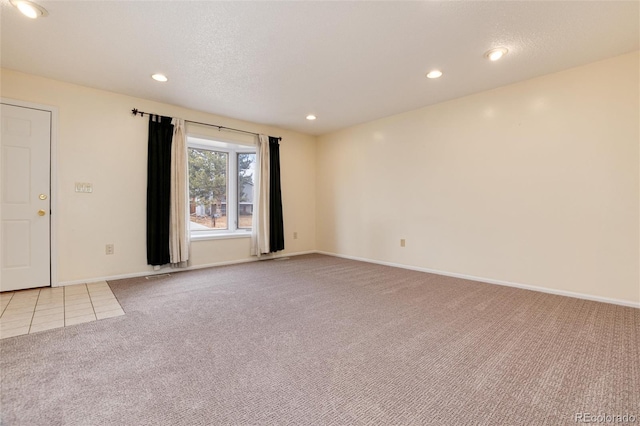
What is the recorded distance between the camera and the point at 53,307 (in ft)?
8.96

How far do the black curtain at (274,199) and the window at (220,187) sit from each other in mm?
350

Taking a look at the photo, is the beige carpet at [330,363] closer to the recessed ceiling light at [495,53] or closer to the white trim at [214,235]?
the white trim at [214,235]

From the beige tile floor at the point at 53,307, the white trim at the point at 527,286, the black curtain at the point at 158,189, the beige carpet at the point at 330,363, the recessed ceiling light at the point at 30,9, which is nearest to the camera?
the beige carpet at the point at 330,363

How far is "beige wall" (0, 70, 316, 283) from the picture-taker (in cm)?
342

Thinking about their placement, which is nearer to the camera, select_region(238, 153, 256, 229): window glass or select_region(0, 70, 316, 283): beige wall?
select_region(0, 70, 316, 283): beige wall

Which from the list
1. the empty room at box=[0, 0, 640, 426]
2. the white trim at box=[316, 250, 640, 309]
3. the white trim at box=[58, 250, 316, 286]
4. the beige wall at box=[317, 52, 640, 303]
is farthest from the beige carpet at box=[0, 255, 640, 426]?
the white trim at box=[58, 250, 316, 286]

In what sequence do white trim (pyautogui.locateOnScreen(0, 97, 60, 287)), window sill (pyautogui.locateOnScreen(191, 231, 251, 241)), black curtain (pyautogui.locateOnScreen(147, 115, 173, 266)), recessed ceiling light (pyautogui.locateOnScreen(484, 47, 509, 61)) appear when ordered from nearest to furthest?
recessed ceiling light (pyautogui.locateOnScreen(484, 47, 509, 61))
white trim (pyautogui.locateOnScreen(0, 97, 60, 287))
black curtain (pyautogui.locateOnScreen(147, 115, 173, 266))
window sill (pyautogui.locateOnScreen(191, 231, 251, 241))

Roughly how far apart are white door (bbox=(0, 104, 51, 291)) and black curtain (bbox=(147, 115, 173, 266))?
1.04 metres

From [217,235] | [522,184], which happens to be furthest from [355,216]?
[522,184]

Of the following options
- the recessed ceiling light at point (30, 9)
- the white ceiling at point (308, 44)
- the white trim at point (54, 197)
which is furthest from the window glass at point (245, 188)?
the recessed ceiling light at point (30, 9)

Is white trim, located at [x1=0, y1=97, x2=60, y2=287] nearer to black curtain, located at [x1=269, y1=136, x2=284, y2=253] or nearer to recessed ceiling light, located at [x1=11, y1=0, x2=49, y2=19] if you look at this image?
recessed ceiling light, located at [x1=11, y1=0, x2=49, y2=19]

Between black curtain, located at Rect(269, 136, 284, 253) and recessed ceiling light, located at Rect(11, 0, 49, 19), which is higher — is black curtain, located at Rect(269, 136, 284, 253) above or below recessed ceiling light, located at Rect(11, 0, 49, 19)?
below

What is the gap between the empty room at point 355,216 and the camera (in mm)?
1562

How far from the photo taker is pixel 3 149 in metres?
3.11
